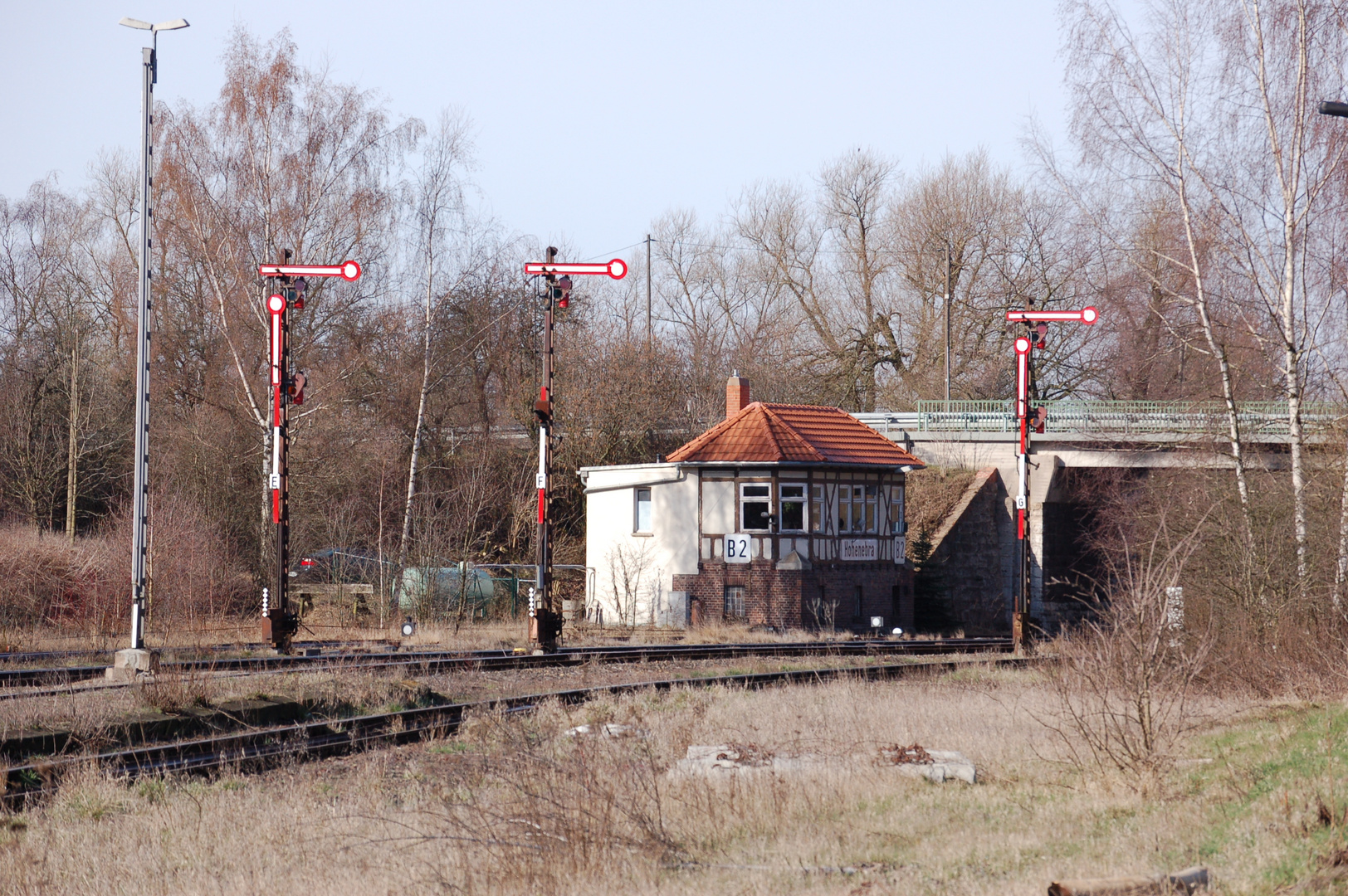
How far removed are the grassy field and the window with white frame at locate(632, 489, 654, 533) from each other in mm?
21724

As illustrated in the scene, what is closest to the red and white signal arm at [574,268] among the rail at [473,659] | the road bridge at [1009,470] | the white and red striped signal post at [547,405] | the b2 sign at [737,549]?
the white and red striped signal post at [547,405]

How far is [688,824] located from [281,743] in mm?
4869

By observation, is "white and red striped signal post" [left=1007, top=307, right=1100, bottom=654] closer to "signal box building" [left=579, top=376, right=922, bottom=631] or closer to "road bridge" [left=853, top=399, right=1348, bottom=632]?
"signal box building" [left=579, top=376, right=922, bottom=631]

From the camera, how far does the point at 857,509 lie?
107 ft

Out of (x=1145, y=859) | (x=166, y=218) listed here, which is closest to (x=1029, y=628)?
(x=1145, y=859)

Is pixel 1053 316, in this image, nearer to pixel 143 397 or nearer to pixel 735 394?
pixel 735 394

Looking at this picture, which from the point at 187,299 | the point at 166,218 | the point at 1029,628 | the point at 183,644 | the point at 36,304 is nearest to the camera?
the point at 183,644

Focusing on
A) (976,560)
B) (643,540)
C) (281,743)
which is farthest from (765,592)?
(281,743)

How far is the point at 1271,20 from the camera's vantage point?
19.1 m

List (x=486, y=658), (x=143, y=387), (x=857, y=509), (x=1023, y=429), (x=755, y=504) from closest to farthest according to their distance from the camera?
(x=143, y=387)
(x=486, y=658)
(x=1023, y=429)
(x=755, y=504)
(x=857, y=509)

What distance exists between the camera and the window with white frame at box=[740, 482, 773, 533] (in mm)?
30984

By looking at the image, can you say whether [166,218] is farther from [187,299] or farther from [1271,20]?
[1271,20]

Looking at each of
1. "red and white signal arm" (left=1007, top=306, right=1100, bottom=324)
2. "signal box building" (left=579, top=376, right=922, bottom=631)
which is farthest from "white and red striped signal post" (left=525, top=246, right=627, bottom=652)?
"signal box building" (left=579, top=376, right=922, bottom=631)

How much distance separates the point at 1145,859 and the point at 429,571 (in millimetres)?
21146
